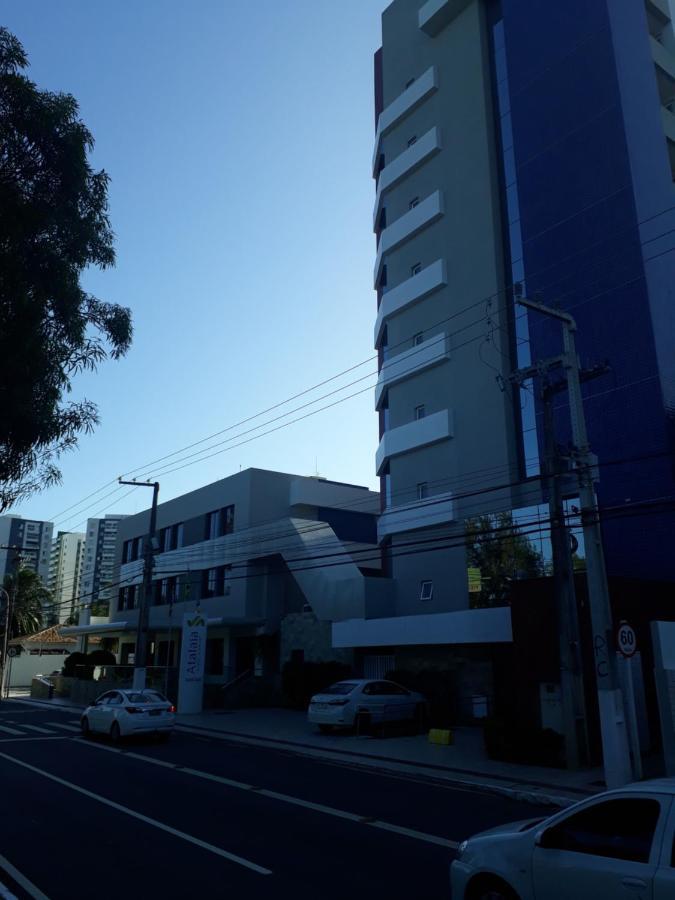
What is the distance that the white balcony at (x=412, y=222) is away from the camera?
3456 cm

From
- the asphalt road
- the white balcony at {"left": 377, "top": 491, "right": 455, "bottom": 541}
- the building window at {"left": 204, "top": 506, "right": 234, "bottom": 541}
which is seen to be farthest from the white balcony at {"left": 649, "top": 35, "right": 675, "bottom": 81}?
the asphalt road

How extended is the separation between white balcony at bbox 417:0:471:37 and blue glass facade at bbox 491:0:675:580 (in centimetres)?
397

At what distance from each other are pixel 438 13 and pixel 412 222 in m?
11.2

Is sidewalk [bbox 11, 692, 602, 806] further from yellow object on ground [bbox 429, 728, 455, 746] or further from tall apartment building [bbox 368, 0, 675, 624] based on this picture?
tall apartment building [bbox 368, 0, 675, 624]

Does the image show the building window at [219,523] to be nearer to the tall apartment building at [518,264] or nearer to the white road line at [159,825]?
the tall apartment building at [518,264]

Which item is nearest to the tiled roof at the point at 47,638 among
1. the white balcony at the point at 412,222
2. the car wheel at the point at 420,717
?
the white balcony at the point at 412,222

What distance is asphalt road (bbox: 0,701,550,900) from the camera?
7.66 meters

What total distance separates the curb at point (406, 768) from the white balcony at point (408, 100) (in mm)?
31586

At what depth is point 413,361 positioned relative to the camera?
1326 inches

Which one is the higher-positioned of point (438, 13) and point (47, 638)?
point (438, 13)

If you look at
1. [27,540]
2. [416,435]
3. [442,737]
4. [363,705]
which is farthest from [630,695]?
[27,540]

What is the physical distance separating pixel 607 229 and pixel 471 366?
7.57m

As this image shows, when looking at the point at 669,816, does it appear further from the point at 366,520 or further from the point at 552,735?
the point at 366,520

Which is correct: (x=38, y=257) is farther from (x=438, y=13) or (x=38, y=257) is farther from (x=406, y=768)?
(x=438, y=13)
